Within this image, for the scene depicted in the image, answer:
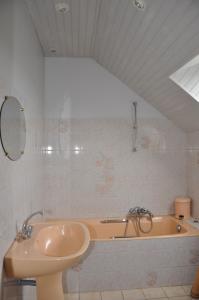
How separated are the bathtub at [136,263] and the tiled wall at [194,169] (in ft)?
2.09

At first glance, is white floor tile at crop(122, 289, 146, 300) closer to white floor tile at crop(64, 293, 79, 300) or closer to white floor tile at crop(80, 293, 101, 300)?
white floor tile at crop(80, 293, 101, 300)

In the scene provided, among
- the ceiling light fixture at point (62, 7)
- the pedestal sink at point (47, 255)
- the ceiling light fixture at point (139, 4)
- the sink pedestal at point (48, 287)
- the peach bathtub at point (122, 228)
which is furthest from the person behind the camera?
the peach bathtub at point (122, 228)

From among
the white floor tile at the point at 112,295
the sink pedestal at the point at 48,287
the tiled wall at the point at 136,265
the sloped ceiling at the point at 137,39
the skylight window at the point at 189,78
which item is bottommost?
the white floor tile at the point at 112,295

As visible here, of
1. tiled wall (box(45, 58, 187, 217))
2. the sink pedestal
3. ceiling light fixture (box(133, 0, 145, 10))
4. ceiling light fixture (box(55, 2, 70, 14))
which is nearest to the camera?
the sink pedestal

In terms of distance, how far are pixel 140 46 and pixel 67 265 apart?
207cm

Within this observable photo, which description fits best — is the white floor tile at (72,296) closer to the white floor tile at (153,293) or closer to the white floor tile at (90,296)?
the white floor tile at (90,296)

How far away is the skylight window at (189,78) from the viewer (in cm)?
222

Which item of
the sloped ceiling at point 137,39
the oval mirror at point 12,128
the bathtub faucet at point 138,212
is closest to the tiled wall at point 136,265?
the bathtub faucet at point 138,212

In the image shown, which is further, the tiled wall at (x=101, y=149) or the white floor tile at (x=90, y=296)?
the tiled wall at (x=101, y=149)

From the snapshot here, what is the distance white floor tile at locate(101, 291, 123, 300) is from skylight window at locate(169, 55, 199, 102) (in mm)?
2231

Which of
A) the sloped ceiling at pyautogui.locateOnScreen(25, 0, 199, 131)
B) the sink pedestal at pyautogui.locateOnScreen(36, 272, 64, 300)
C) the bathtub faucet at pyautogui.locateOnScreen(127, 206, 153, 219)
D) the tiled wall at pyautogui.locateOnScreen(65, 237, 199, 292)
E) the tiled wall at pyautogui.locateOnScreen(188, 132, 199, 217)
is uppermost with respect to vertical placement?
the sloped ceiling at pyautogui.locateOnScreen(25, 0, 199, 131)

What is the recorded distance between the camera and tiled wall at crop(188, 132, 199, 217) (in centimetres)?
316

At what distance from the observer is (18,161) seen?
6.00 feet

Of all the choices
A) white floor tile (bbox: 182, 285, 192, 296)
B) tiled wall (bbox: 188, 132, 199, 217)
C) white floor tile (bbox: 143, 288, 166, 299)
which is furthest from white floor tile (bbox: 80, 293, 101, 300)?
tiled wall (bbox: 188, 132, 199, 217)
